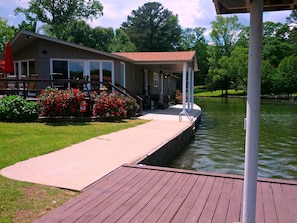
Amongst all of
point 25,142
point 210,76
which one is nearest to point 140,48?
point 210,76

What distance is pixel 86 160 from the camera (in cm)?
554

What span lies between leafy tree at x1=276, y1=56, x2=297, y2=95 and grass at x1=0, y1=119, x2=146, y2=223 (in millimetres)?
37389

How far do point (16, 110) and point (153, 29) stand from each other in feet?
166

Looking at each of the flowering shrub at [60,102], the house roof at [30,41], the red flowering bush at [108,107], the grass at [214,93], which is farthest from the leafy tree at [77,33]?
the flowering shrub at [60,102]

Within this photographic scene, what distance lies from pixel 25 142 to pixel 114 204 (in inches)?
171

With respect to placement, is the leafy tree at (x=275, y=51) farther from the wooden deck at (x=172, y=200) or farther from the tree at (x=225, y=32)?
the wooden deck at (x=172, y=200)

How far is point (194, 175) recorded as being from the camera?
15.2 ft

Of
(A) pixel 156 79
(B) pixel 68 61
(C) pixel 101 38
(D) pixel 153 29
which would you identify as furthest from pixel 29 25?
(B) pixel 68 61

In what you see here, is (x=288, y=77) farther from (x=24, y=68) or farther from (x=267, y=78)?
(x=24, y=68)

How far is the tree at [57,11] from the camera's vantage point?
39.3m

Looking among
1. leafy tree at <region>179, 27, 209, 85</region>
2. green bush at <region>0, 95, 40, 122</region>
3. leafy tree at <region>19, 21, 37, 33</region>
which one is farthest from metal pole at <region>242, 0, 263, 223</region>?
leafy tree at <region>179, 27, 209, 85</region>

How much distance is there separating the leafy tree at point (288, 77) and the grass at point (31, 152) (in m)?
37.4

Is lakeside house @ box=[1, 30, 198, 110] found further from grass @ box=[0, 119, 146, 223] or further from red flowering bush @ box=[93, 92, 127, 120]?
grass @ box=[0, 119, 146, 223]

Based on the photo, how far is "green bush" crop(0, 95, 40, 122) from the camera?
10.3 m
